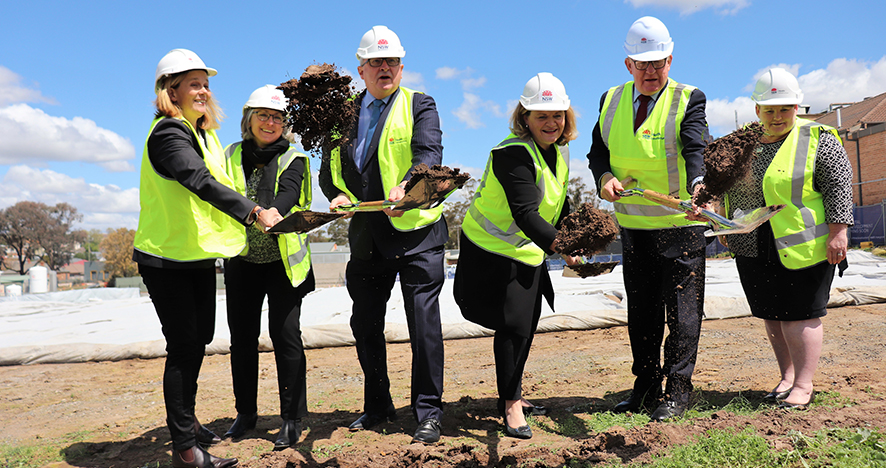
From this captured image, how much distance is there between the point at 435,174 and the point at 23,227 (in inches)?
2612

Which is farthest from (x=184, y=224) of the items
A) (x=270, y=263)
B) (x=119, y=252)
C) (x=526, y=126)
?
(x=119, y=252)

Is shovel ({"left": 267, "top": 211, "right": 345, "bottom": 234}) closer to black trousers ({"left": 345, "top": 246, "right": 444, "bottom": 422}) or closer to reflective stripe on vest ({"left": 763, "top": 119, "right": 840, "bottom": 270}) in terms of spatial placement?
black trousers ({"left": 345, "top": 246, "right": 444, "bottom": 422})

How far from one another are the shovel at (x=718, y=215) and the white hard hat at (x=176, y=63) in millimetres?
2234

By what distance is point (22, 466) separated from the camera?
2.85 meters

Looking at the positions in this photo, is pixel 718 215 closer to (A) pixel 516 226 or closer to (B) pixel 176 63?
(A) pixel 516 226

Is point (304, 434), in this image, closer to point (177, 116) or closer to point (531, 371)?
point (177, 116)

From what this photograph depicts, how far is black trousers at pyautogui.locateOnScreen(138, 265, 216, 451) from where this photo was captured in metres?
2.57

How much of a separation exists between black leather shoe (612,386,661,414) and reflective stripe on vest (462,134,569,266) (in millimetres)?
1024

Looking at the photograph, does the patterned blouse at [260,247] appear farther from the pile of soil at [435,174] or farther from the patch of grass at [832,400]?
the patch of grass at [832,400]

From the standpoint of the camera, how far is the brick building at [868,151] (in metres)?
30.0

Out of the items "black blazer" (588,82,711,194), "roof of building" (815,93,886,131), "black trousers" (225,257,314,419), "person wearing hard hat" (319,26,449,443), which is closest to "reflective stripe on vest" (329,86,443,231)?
"person wearing hard hat" (319,26,449,443)

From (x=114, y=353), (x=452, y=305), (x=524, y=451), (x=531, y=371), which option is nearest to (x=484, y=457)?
(x=524, y=451)

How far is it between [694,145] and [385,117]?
1660 mm

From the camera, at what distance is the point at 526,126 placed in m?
3.07
